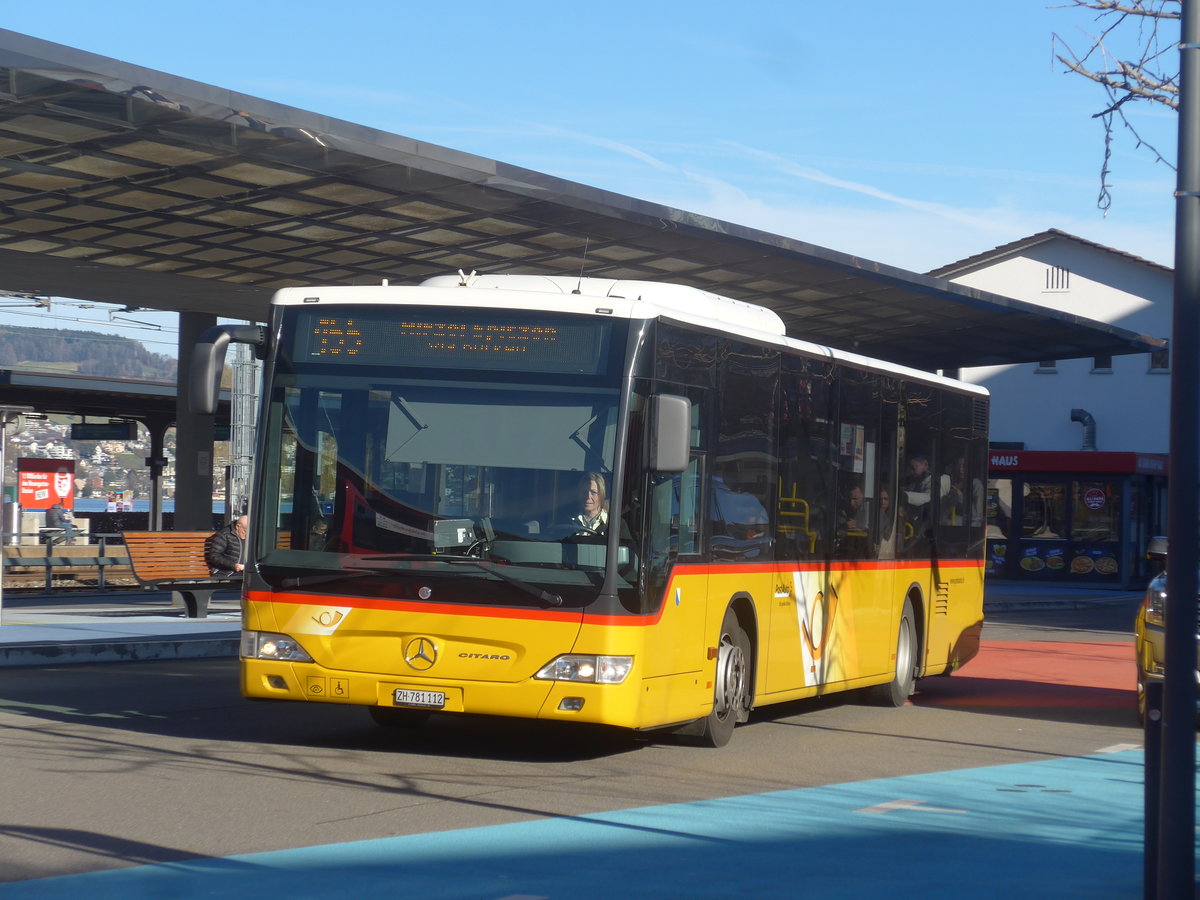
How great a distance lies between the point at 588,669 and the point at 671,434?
1.42 metres

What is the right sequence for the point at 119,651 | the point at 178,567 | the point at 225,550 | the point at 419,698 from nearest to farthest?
the point at 419,698 < the point at 119,651 < the point at 225,550 < the point at 178,567

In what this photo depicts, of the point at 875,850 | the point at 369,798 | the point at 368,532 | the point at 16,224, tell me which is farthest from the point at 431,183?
the point at 875,850

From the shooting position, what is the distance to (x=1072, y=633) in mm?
25812

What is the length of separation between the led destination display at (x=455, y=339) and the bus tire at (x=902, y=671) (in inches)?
228

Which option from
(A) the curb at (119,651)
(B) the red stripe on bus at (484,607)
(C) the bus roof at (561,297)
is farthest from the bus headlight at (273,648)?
(A) the curb at (119,651)

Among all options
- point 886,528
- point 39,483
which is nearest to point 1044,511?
point 39,483

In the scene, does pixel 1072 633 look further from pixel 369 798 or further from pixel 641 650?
pixel 369 798

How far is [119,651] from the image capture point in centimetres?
1661

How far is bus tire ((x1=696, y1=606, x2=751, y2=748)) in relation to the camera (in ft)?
35.8

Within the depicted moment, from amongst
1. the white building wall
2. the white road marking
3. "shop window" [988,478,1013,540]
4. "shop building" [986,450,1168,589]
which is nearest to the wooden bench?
the white road marking

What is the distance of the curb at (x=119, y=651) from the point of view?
51.8 feet

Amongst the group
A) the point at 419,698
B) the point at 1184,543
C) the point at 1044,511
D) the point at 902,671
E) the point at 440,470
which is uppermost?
the point at 1044,511

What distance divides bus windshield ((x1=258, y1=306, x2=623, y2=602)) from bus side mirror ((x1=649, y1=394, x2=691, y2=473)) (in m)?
0.27

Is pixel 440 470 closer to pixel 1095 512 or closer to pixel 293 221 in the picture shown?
pixel 293 221
